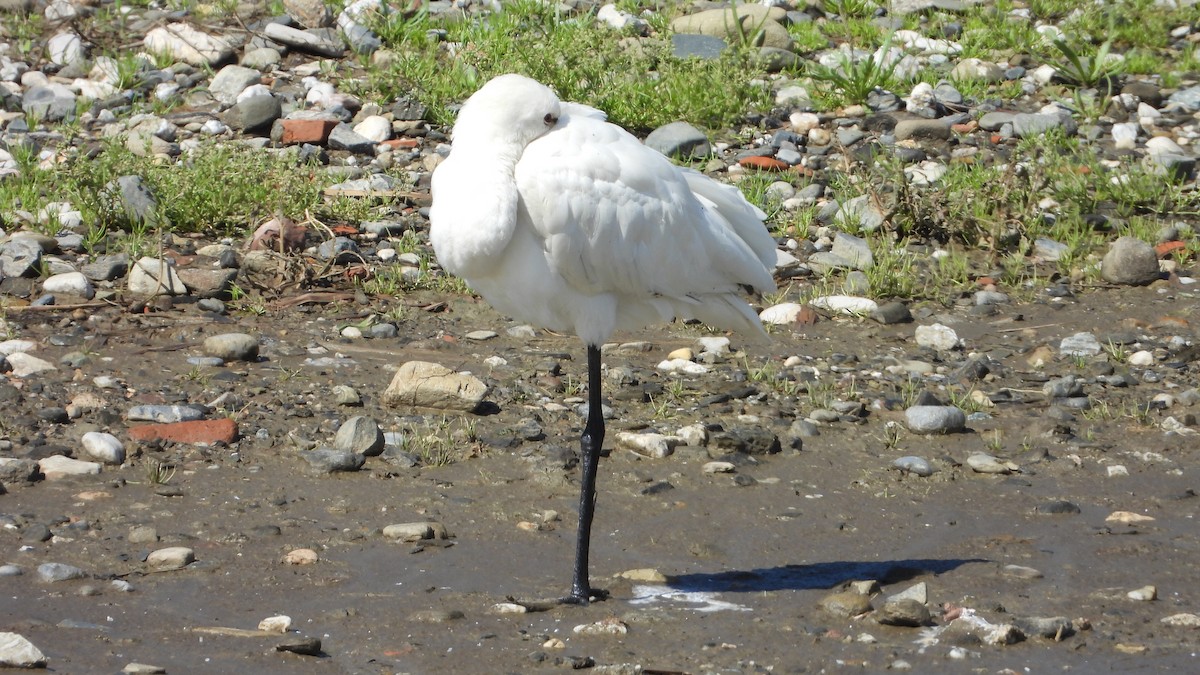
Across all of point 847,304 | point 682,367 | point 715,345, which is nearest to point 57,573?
point 682,367

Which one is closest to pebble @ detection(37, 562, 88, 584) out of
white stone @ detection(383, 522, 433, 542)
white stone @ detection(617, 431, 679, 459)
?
white stone @ detection(383, 522, 433, 542)

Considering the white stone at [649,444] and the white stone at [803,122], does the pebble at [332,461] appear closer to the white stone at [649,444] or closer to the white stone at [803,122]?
the white stone at [649,444]

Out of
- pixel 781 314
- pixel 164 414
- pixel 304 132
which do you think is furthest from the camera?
pixel 304 132

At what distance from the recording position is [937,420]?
654cm

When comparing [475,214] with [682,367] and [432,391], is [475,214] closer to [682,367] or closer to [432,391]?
[432,391]

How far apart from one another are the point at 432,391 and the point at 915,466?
7.24 feet

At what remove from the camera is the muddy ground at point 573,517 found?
15.2ft

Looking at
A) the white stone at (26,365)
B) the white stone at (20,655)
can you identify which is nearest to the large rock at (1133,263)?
the white stone at (26,365)

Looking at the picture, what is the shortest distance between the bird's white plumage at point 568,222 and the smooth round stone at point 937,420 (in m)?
1.36

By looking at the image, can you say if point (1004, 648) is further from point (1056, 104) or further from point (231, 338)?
point (1056, 104)

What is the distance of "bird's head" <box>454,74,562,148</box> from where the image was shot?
4.97 m

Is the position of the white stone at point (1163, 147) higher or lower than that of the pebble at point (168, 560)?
higher

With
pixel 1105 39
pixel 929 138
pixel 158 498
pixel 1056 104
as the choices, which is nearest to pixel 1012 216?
pixel 929 138

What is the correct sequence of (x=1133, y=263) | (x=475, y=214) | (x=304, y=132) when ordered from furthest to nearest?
(x=304, y=132), (x=1133, y=263), (x=475, y=214)
